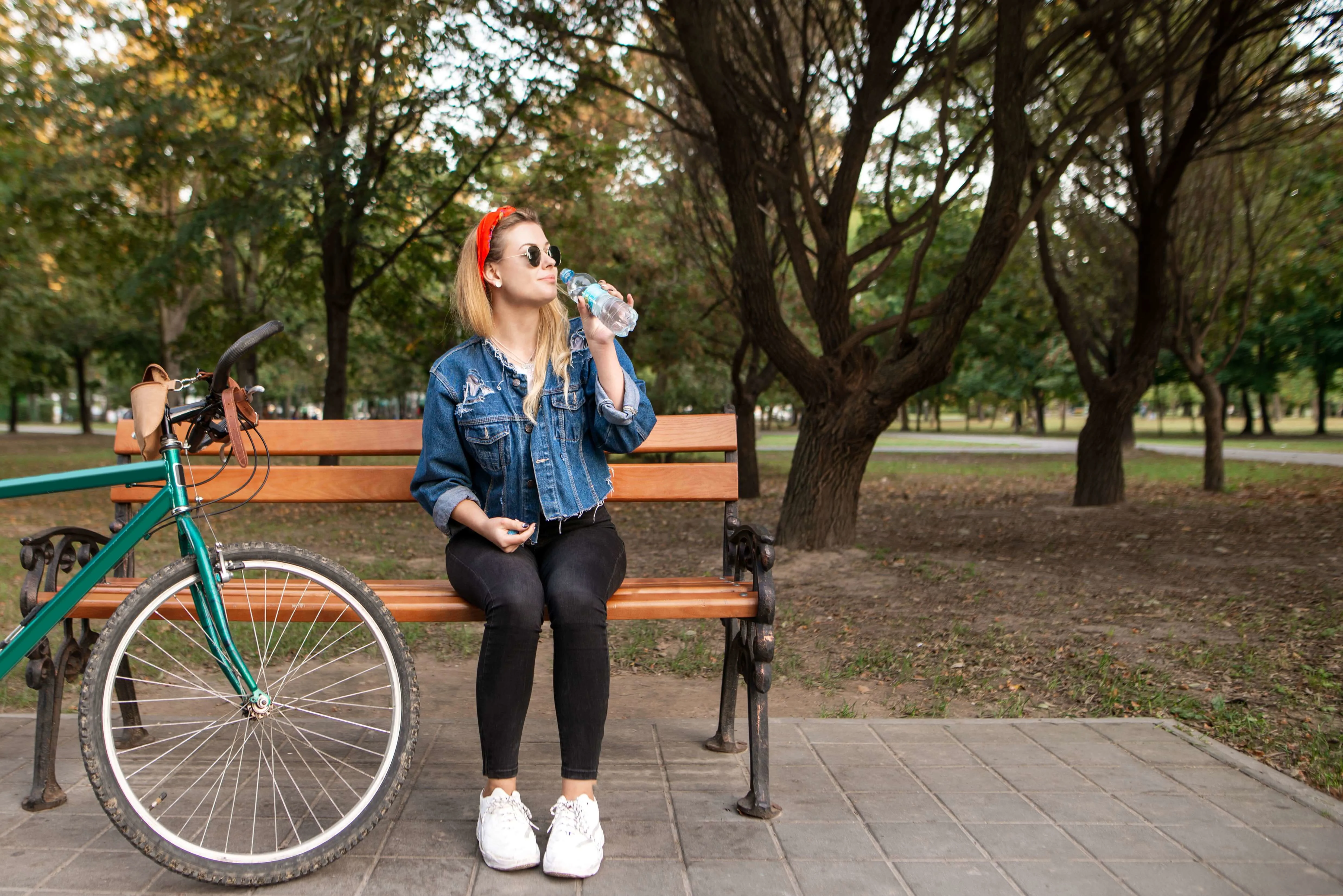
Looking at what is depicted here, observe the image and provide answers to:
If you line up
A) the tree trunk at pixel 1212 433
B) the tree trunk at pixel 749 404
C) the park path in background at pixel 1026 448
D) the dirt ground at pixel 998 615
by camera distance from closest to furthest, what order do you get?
the dirt ground at pixel 998 615, the tree trunk at pixel 1212 433, the tree trunk at pixel 749 404, the park path in background at pixel 1026 448

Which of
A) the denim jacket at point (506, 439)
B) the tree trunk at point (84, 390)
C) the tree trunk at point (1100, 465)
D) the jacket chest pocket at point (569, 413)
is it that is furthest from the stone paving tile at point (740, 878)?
the tree trunk at point (84, 390)

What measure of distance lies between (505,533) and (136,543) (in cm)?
97

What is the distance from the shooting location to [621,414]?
3.00 metres

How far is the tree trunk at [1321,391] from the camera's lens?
3431 cm

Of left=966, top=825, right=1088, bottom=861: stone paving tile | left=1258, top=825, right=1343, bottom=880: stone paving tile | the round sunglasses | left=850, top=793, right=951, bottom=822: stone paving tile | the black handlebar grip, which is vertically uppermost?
A: the round sunglasses

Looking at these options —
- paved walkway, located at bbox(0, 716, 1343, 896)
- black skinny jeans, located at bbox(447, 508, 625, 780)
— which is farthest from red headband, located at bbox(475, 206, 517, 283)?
paved walkway, located at bbox(0, 716, 1343, 896)

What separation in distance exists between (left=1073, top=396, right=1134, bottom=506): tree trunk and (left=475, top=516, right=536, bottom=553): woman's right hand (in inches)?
412

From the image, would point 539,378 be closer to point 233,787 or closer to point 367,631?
point 367,631

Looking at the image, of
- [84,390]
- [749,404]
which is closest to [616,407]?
[749,404]

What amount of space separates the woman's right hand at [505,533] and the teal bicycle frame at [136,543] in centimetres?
68

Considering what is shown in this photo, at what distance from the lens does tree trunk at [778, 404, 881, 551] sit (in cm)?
819

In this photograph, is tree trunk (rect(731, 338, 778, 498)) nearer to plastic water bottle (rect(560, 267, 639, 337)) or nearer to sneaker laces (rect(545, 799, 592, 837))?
plastic water bottle (rect(560, 267, 639, 337))

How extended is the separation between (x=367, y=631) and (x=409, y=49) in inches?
315

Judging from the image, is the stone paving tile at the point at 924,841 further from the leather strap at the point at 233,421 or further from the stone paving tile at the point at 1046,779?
the leather strap at the point at 233,421
